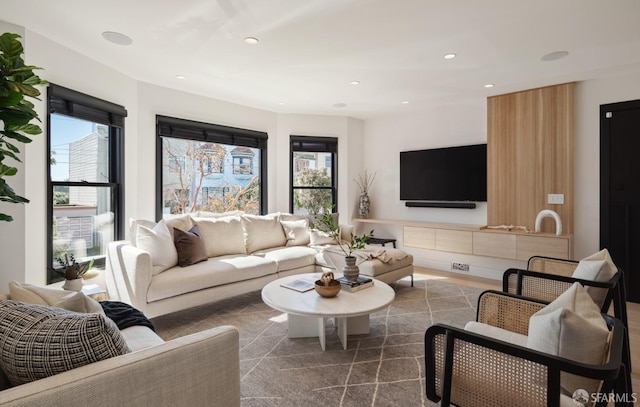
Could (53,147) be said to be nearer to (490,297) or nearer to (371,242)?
(490,297)

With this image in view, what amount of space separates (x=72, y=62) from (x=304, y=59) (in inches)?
85.8

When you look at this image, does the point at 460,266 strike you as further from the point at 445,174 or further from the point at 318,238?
the point at 318,238

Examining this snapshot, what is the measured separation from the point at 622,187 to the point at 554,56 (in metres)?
1.74

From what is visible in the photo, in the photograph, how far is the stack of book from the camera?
277 centimetres

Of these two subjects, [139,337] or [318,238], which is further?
[318,238]

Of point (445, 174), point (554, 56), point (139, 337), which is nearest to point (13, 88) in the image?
point (139, 337)

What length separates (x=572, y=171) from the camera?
A: 4.07m

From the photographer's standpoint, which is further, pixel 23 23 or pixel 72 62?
pixel 72 62

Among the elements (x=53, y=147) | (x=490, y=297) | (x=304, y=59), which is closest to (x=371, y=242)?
(x=304, y=59)

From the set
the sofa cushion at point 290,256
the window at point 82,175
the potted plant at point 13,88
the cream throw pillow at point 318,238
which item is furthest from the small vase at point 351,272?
the window at point 82,175

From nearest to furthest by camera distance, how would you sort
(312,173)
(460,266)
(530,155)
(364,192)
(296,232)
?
(530,155) → (296,232) → (460,266) → (312,173) → (364,192)

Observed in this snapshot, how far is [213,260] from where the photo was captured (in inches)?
142

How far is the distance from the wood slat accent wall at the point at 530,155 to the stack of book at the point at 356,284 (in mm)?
2664

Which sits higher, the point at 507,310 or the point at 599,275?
the point at 599,275
